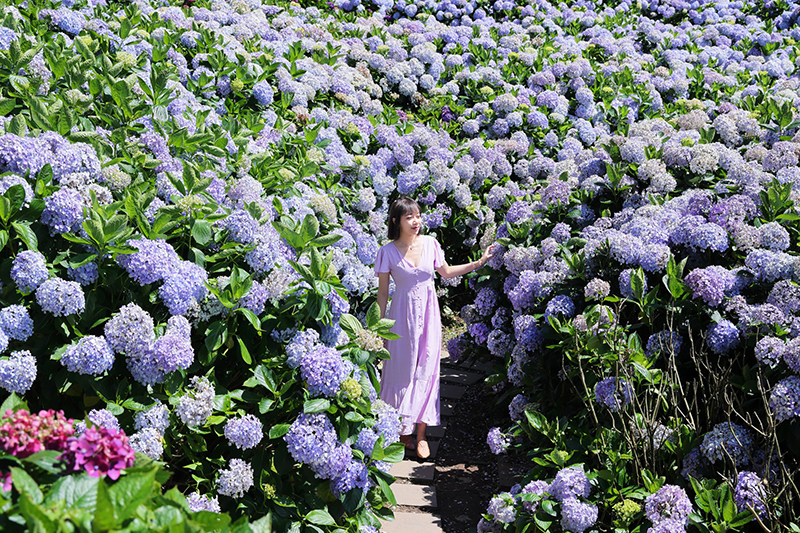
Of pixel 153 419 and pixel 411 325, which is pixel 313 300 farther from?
pixel 411 325

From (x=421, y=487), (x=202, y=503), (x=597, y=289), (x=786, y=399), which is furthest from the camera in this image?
(x=421, y=487)

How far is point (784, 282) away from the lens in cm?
308

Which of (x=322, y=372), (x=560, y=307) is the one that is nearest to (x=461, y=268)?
(x=560, y=307)

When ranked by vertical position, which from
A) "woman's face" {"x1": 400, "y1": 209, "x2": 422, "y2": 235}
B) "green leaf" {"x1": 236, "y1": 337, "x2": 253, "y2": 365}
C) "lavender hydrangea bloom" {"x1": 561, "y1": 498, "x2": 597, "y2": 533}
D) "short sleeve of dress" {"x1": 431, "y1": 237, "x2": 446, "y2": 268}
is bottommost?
"lavender hydrangea bloom" {"x1": 561, "y1": 498, "x2": 597, "y2": 533}

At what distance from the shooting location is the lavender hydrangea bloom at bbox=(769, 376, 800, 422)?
2.67 m

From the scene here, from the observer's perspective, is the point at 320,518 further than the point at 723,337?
No

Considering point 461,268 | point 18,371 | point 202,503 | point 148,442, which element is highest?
point 18,371

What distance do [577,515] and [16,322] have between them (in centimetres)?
224

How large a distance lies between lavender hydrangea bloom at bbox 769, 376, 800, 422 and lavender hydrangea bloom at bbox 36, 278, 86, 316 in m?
2.64

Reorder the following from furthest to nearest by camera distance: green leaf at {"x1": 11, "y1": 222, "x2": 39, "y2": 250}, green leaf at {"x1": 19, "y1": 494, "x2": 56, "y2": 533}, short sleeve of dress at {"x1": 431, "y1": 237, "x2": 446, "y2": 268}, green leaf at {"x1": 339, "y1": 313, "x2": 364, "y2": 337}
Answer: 1. short sleeve of dress at {"x1": 431, "y1": 237, "x2": 446, "y2": 268}
2. green leaf at {"x1": 339, "y1": 313, "x2": 364, "y2": 337}
3. green leaf at {"x1": 11, "y1": 222, "x2": 39, "y2": 250}
4. green leaf at {"x1": 19, "y1": 494, "x2": 56, "y2": 533}

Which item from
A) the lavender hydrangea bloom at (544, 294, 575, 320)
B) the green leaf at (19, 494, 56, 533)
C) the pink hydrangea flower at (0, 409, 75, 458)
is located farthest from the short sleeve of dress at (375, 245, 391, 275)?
the green leaf at (19, 494, 56, 533)

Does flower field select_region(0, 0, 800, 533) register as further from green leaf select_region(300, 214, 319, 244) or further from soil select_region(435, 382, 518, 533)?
soil select_region(435, 382, 518, 533)

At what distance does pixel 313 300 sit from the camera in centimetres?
271

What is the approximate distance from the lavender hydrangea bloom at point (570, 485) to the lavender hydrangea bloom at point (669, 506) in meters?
0.27
